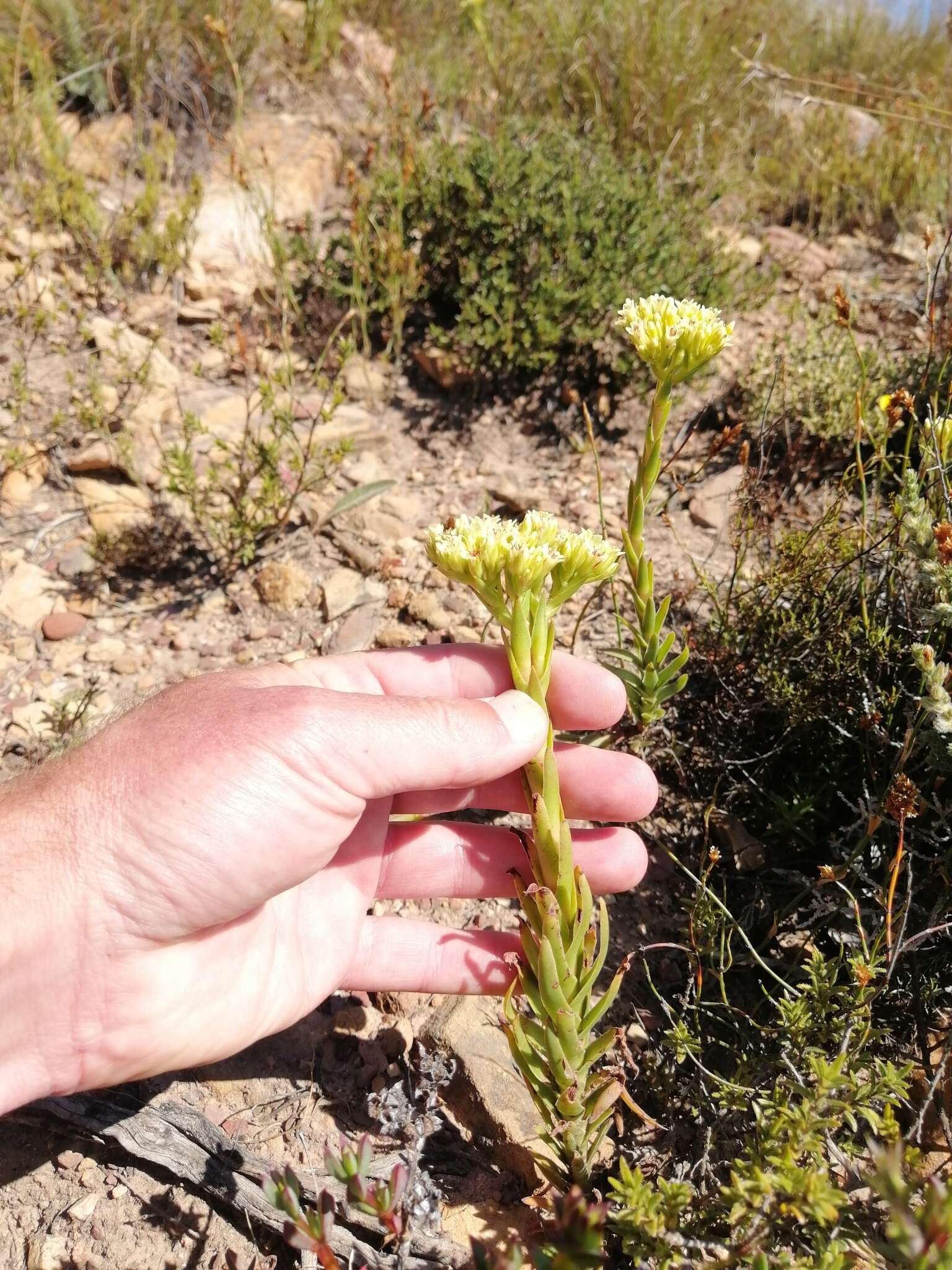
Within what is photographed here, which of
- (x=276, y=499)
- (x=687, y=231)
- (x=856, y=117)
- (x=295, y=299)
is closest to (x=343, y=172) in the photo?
(x=295, y=299)

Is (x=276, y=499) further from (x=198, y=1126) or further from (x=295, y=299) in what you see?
(x=198, y=1126)

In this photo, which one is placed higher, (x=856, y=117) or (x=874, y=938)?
(x=856, y=117)

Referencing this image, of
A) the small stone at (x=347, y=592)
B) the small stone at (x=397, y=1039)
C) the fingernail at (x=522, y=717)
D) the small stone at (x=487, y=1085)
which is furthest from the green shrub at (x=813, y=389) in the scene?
the small stone at (x=397, y=1039)

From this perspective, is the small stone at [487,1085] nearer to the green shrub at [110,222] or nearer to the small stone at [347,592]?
the small stone at [347,592]

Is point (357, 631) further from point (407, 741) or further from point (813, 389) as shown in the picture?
point (813, 389)

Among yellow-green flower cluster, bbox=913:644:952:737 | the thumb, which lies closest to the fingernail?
the thumb
